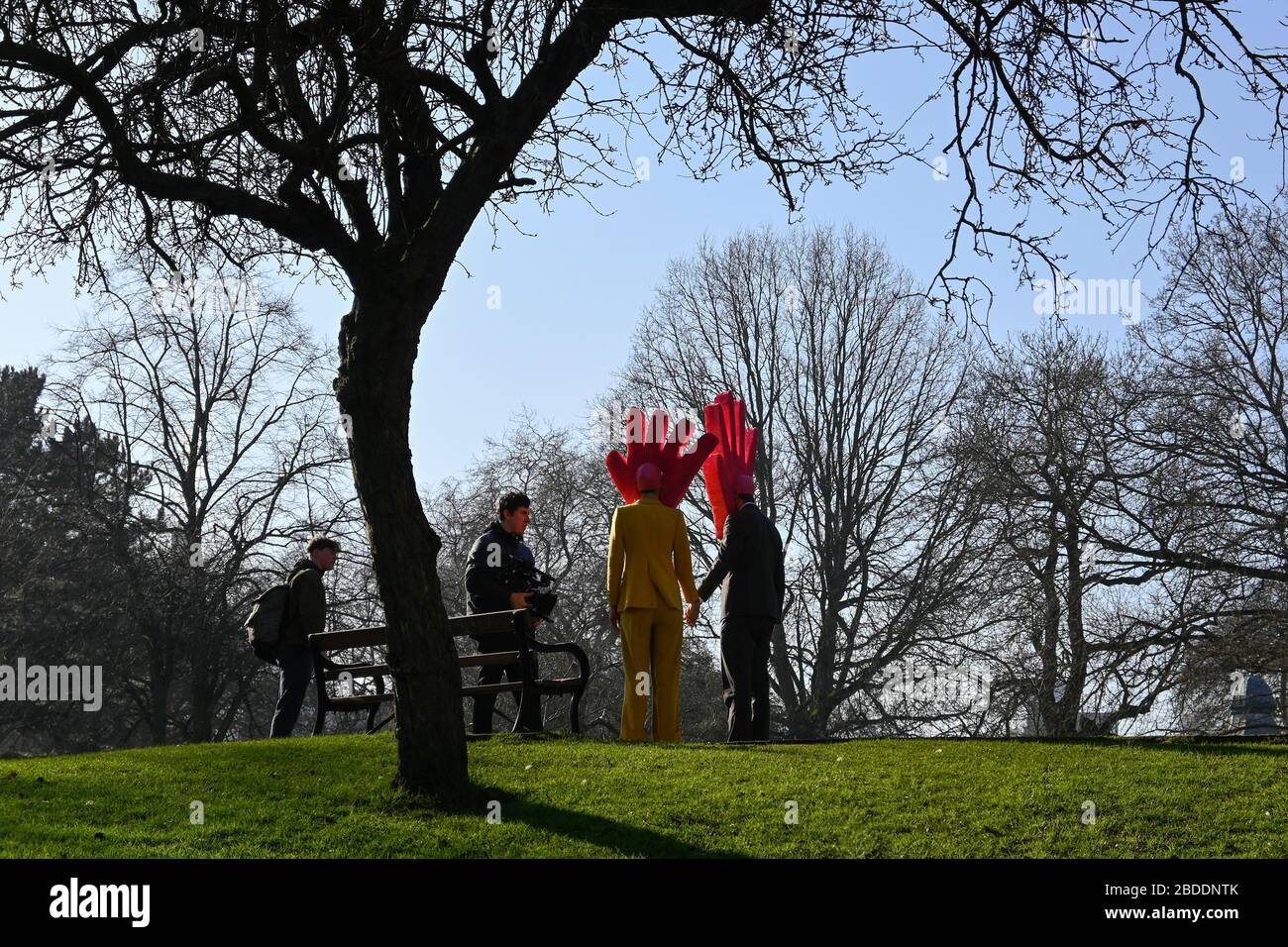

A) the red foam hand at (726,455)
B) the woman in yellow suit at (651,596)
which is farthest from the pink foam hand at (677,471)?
the woman in yellow suit at (651,596)

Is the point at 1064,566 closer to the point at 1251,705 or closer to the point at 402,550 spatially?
the point at 1251,705

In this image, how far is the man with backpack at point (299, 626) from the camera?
42.1ft

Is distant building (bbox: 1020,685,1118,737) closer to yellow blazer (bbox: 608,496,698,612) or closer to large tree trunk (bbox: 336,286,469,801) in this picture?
yellow blazer (bbox: 608,496,698,612)

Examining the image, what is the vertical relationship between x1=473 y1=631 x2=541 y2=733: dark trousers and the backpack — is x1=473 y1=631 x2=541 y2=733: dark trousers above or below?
below

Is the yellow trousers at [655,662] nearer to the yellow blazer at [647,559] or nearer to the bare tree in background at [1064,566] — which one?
the yellow blazer at [647,559]

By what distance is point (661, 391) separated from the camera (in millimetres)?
35844

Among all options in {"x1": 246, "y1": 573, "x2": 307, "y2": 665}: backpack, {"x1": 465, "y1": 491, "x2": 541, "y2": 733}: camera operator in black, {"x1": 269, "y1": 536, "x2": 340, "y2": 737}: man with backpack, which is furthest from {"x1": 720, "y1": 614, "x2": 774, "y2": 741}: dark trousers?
{"x1": 246, "y1": 573, "x2": 307, "y2": 665}: backpack

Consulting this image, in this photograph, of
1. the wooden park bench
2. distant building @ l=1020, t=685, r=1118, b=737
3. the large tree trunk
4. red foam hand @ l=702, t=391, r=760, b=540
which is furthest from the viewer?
distant building @ l=1020, t=685, r=1118, b=737

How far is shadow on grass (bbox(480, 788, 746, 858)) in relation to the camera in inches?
269

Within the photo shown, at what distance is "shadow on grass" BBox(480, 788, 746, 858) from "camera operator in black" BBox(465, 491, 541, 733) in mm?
4112

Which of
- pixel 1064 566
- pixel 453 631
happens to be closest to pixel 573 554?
pixel 1064 566

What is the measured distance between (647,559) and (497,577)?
137 cm
